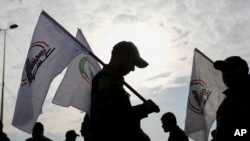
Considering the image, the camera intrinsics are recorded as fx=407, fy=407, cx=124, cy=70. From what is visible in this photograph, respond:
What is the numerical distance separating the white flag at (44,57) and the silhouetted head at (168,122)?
249 cm

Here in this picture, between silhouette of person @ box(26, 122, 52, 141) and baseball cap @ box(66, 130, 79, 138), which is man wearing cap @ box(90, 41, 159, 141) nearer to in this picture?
silhouette of person @ box(26, 122, 52, 141)

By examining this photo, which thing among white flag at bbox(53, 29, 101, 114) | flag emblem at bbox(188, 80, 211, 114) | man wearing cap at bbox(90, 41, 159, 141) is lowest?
man wearing cap at bbox(90, 41, 159, 141)

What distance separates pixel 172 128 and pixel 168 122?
0.54ft

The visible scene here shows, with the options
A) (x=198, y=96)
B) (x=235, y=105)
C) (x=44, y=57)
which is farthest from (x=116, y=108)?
(x=198, y=96)

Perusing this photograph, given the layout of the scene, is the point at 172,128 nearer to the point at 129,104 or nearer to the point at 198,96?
the point at 129,104

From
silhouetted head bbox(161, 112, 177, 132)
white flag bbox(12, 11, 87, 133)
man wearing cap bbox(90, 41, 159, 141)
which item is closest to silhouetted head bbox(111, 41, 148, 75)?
man wearing cap bbox(90, 41, 159, 141)

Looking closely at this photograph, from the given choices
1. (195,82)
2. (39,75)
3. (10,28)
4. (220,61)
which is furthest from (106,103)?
(10,28)

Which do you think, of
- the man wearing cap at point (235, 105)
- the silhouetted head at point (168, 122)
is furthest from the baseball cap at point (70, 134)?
the man wearing cap at point (235, 105)

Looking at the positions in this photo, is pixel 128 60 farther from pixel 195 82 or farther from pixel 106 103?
pixel 195 82

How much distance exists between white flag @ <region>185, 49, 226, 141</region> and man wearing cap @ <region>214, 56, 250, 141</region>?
6739 mm

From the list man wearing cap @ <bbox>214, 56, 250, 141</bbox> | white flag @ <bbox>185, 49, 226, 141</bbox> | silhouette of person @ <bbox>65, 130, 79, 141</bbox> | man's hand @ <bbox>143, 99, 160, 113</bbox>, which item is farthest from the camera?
white flag @ <bbox>185, 49, 226, 141</bbox>

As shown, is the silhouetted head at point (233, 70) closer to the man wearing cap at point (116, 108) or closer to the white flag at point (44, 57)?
the man wearing cap at point (116, 108)

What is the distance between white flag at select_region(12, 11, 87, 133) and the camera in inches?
248

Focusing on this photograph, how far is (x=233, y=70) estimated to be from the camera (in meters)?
4.92
